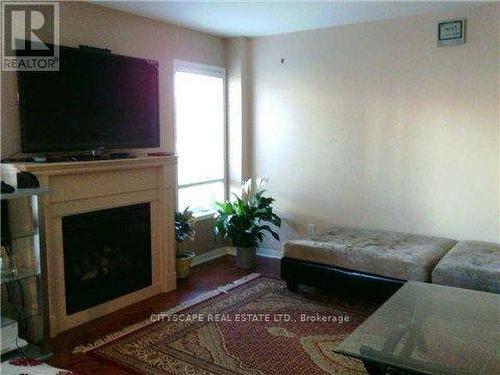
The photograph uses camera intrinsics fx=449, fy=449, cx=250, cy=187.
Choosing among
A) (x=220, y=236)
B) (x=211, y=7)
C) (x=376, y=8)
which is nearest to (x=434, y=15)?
(x=376, y=8)

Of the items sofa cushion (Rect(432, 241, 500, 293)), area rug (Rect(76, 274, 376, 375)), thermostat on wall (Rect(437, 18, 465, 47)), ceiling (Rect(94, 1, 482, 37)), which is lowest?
area rug (Rect(76, 274, 376, 375))

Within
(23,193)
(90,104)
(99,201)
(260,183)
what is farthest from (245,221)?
(23,193)

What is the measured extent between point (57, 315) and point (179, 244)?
1441mm

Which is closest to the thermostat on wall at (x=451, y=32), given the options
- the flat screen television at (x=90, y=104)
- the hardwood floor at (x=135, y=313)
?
the flat screen television at (x=90, y=104)

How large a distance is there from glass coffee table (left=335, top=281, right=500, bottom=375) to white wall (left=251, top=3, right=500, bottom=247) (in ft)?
4.23

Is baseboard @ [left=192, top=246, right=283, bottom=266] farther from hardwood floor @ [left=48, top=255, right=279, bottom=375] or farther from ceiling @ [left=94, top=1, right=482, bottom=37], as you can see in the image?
ceiling @ [left=94, top=1, right=482, bottom=37]

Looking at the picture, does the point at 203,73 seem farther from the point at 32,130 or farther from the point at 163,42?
the point at 32,130

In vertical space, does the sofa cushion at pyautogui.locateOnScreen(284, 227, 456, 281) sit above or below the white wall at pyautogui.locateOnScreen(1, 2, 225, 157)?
below

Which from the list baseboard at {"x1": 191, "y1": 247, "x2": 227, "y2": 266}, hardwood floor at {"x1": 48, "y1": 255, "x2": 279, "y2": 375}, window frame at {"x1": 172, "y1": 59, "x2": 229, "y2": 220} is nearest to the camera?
hardwood floor at {"x1": 48, "y1": 255, "x2": 279, "y2": 375}

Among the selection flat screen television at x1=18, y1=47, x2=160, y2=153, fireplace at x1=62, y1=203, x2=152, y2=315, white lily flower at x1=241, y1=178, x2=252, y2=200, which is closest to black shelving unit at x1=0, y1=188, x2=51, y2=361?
fireplace at x1=62, y1=203, x2=152, y2=315

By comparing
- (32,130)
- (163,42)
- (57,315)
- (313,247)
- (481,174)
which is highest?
(163,42)

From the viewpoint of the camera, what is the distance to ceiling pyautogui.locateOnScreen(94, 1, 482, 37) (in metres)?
3.35

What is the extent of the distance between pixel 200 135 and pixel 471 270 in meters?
2.68

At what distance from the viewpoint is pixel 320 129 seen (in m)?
4.26
